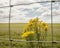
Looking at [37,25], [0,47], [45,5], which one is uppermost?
[45,5]

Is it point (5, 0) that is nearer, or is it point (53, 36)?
point (53, 36)

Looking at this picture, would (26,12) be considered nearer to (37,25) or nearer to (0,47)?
(37,25)

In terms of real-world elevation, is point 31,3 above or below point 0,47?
above

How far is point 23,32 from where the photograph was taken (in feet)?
7.36

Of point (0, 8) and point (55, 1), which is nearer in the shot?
point (55, 1)

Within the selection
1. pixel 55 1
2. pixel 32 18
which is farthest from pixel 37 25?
pixel 55 1

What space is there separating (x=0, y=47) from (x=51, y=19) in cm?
45

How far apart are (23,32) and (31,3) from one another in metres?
A: 0.22

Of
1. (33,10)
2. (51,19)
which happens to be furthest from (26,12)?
(51,19)

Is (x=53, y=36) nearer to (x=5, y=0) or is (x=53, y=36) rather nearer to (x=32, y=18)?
(x=32, y=18)

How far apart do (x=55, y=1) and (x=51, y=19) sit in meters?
0.13

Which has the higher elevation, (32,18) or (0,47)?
(32,18)

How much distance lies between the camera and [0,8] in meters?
2.34

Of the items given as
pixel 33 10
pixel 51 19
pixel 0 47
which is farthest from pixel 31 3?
pixel 0 47
